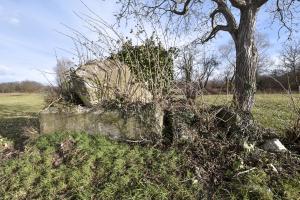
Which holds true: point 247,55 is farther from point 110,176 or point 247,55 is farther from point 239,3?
point 110,176

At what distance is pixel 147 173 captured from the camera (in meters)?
4.93

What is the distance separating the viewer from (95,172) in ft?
16.7

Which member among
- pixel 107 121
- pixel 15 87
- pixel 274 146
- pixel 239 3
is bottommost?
pixel 274 146

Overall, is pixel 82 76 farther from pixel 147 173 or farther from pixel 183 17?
pixel 183 17

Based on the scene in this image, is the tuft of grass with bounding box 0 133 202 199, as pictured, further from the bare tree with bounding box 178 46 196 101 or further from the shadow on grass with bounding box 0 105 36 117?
the shadow on grass with bounding box 0 105 36 117

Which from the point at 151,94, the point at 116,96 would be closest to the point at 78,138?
the point at 116,96

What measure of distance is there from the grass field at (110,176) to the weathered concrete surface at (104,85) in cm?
114

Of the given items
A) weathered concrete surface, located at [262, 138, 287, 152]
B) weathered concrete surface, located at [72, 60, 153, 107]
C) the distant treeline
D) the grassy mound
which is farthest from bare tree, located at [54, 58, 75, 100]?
the distant treeline

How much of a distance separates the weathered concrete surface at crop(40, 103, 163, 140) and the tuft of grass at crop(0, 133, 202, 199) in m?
0.35

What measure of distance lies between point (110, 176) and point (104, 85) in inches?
101

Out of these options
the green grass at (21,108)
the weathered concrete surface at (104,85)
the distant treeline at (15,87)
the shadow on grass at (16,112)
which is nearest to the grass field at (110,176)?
the weathered concrete surface at (104,85)

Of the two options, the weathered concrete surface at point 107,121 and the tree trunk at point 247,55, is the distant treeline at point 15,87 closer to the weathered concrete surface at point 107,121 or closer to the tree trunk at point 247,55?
the tree trunk at point 247,55

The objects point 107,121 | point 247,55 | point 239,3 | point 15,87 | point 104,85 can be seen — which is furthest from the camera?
point 15,87

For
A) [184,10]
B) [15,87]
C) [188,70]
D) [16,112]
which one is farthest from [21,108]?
[15,87]
